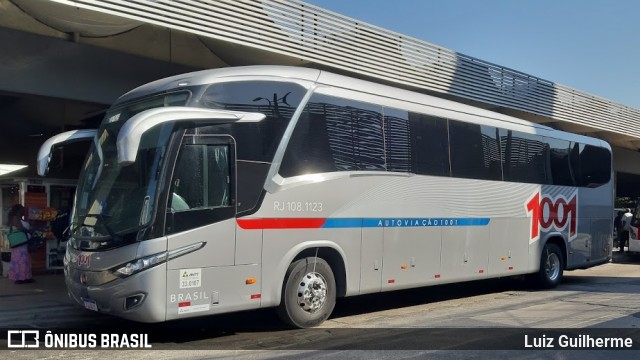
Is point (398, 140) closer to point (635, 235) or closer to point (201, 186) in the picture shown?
point (201, 186)

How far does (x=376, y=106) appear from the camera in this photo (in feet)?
30.7

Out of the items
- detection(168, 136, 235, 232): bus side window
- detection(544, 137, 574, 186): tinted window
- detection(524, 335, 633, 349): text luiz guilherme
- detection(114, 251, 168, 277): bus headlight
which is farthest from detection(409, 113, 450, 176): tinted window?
detection(114, 251, 168, 277): bus headlight

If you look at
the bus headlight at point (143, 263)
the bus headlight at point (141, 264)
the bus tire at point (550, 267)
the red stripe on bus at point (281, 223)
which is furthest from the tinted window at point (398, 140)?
the bus tire at point (550, 267)

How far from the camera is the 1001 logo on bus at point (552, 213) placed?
12742 millimetres

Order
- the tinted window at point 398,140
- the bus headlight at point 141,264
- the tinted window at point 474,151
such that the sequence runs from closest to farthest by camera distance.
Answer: the bus headlight at point 141,264, the tinted window at point 398,140, the tinted window at point 474,151

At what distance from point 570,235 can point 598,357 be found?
7.64 metres

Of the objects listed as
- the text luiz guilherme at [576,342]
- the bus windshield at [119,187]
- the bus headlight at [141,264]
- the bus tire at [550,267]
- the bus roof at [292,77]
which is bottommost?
the text luiz guilherme at [576,342]

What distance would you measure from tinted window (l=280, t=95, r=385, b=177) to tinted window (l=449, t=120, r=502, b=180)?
6.68 ft

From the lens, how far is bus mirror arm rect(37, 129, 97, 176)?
770 cm

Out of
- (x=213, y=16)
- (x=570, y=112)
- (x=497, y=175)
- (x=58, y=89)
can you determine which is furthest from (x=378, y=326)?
(x=570, y=112)

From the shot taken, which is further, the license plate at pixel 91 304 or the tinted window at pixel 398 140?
the tinted window at pixel 398 140

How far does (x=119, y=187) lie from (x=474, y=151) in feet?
22.5

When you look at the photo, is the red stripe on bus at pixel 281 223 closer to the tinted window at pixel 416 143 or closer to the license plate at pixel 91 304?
the tinted window at pixel 416 143

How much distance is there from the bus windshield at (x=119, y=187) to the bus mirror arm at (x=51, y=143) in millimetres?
517
